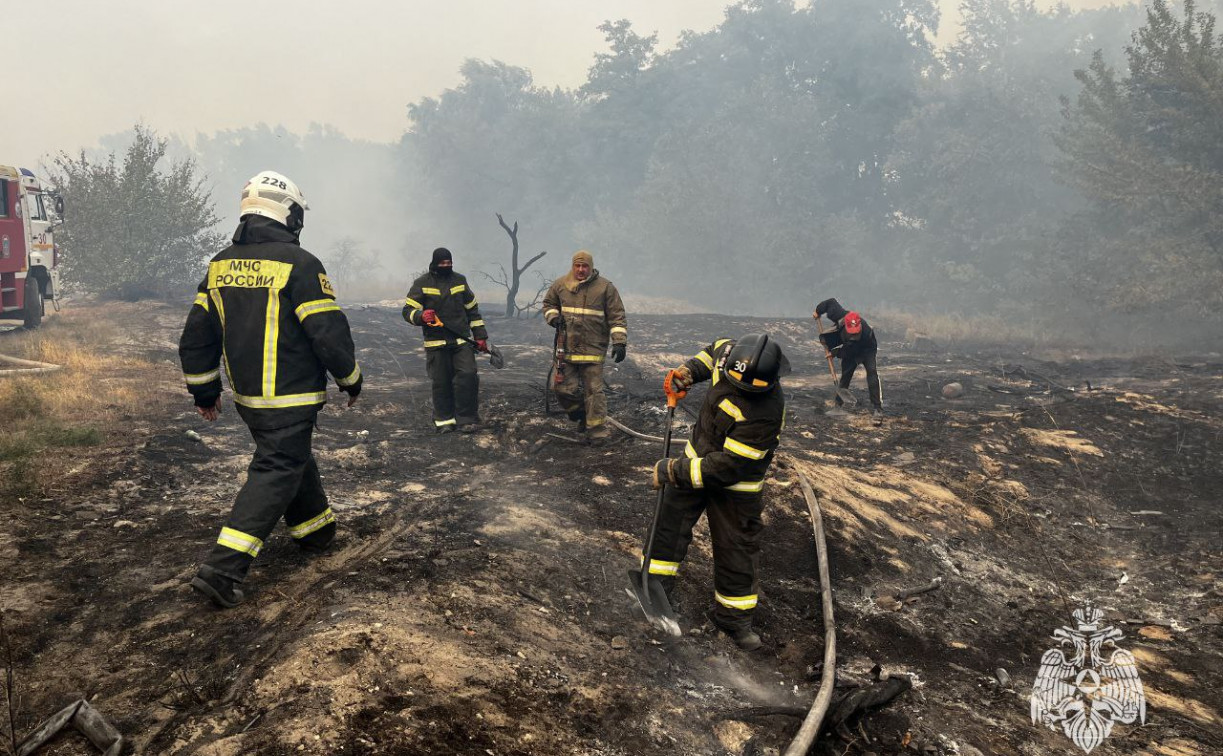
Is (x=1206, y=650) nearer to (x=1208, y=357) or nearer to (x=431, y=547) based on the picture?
(x=431, y=547)

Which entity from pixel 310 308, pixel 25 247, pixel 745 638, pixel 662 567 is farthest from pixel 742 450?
pixel 25 247

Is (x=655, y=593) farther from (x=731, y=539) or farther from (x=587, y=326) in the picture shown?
(x=587, y=326)

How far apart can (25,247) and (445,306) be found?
10.8 meters

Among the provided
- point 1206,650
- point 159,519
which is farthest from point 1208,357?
point 159,519

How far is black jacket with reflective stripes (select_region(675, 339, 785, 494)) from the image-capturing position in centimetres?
390

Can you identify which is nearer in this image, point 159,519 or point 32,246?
point 159,519

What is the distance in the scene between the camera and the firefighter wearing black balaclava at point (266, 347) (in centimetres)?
384

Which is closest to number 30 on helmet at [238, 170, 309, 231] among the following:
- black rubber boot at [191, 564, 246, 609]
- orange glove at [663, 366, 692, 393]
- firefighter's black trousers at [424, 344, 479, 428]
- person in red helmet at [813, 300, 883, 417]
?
black rubber boot at [191, 564, 246, 609]

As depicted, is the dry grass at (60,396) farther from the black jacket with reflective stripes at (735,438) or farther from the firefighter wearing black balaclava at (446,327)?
the black jacket with reflective stripes at (735,438)

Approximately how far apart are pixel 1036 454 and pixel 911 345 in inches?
515

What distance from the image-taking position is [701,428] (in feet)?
14.1

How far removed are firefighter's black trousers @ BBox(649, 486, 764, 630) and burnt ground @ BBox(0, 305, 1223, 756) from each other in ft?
0.70

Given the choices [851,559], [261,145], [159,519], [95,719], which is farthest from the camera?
[261,145]

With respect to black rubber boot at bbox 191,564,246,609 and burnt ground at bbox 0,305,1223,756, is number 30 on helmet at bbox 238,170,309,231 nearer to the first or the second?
black rubber boot at bbox 191,564,246,609
